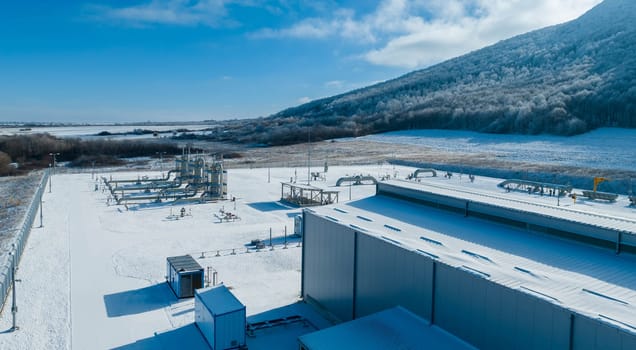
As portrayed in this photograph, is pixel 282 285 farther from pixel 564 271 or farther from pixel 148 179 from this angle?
pixel 148 179

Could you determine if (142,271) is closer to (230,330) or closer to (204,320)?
(204,320)

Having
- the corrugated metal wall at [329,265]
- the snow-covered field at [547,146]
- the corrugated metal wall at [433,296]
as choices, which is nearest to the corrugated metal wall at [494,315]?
the corrugated metal wall at [433,296]

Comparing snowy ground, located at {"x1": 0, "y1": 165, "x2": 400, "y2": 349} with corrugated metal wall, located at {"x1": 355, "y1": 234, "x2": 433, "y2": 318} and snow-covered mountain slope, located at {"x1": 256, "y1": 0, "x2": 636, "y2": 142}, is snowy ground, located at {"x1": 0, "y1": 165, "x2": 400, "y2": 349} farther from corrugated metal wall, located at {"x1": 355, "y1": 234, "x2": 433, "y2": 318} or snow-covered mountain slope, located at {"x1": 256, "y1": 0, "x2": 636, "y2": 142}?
snow-covered mountain slope, located at {"x1": 256, "y1": 0, "x2": 636, "y2": 142}

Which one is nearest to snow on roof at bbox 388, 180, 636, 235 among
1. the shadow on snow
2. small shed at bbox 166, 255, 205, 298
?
small shed at bbox 166, 255, 205, 298

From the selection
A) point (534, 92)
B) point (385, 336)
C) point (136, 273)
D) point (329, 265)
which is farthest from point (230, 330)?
point (534, 92)

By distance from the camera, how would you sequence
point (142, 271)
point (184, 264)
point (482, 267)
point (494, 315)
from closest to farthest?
1. point (494, 315)
2. point (482, 267)
3. point (184, 264)
4. point (142, 271)
